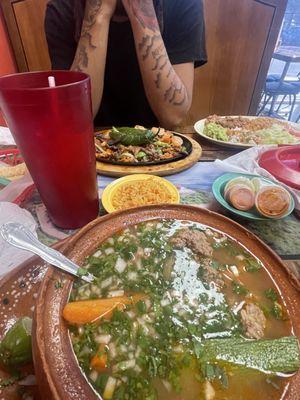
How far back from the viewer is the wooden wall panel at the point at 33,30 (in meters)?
3.34

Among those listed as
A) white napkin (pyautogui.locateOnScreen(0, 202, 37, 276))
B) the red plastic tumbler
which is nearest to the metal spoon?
white napkin (pyautogui.locateOnScreen(0, 202, 37, 276))

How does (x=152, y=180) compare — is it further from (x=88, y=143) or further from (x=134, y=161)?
(x=88, y=143)

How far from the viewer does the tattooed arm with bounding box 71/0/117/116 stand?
185 cm

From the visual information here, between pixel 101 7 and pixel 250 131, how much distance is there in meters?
1.49

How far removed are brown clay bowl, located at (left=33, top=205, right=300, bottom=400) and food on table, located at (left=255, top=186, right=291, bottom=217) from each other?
0.39m

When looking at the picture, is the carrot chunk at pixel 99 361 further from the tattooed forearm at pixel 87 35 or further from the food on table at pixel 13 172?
the tattooed forearm at pixel 87 35

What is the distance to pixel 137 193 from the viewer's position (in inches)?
48.8

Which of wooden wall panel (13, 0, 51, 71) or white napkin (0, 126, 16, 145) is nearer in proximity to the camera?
white napkin (0, 126, 16, 145)

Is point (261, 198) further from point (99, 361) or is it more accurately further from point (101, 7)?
point (101, 7)

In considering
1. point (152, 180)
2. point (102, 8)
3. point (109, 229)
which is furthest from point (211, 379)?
point (102, 8)

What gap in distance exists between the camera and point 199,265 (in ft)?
2.32

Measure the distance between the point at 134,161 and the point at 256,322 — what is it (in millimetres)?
1207

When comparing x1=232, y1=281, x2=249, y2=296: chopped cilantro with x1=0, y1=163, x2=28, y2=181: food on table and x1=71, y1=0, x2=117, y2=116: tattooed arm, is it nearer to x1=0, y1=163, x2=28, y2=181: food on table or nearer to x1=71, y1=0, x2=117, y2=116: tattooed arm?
x1=0, y1=163, x2=28, y2=181: food on table

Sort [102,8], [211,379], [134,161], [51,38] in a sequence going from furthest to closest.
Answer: [51,38], [102,8], [134,161], [211,379]
